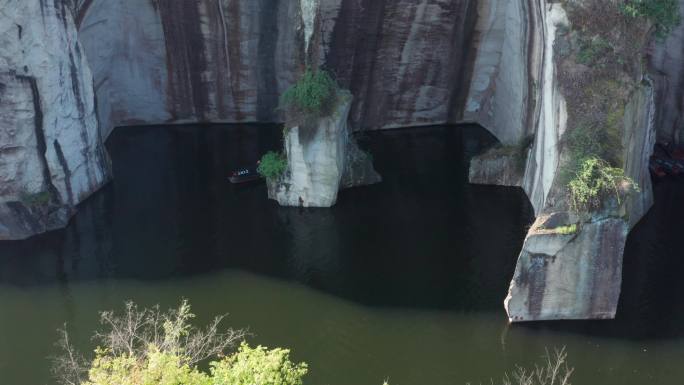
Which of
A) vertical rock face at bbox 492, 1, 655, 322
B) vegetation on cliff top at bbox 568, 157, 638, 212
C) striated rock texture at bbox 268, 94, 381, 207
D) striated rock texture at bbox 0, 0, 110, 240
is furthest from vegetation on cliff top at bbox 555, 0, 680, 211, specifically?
striated rock texture at bbox 0, 0, 110, 240

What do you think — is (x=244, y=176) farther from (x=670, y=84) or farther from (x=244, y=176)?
(x=670, y=84)

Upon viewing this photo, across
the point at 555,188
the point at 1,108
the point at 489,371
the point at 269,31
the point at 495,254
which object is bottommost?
the point at 489,371

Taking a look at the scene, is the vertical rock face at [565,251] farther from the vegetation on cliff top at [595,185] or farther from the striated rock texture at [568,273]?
the vegetation on cliff top at [595,185]

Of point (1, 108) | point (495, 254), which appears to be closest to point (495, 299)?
point (495, 254)

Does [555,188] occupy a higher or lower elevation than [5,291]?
higher

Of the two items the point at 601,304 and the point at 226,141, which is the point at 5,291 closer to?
the point at 226,141

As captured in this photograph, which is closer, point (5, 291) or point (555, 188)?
point (555, 188)
